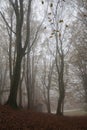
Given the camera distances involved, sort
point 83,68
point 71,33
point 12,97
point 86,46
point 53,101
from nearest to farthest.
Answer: point 12,97
point 86,46
point 71,33
point 83,68
point 53,101

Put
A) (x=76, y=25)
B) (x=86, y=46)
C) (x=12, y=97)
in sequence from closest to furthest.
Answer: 1. (x=12, y=97)
2. (x=86, y=46)
3. (x=76, y=25)

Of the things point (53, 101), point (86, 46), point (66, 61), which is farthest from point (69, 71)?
point (53, 101)

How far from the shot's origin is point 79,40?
2261cm

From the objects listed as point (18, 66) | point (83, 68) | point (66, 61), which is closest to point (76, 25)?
point (83, 68)

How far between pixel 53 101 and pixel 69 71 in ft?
110

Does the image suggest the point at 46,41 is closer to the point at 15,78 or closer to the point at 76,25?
the point at 76,25

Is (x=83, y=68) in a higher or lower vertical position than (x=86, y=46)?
lower

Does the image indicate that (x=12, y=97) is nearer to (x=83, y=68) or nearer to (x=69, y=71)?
(x=83, y=68)

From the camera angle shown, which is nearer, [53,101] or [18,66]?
[18,66]

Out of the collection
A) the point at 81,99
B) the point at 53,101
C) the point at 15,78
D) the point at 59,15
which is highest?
the point at 59,15

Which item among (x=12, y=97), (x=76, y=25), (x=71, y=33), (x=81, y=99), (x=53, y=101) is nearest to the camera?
(x=12, y=97)

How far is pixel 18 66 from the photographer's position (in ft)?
39.0

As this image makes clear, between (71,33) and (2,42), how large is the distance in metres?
9.77

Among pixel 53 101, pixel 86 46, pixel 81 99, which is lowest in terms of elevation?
pixel 53 101
